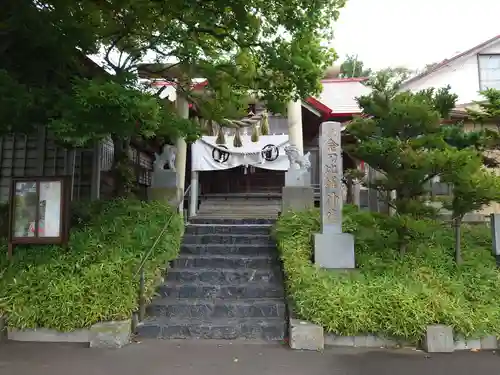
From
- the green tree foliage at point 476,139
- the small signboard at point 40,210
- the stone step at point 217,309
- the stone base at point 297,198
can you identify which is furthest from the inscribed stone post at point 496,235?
the small signboard at point 40,210

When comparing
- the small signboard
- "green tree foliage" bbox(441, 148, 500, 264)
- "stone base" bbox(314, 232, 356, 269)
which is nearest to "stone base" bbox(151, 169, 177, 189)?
the small signboard

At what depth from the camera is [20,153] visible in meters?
10.5

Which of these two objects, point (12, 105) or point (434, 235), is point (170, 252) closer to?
point (12, 105)

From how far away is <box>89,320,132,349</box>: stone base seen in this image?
5.36 metres

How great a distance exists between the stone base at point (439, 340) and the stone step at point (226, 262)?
311 cm

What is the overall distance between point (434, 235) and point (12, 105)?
7615mm

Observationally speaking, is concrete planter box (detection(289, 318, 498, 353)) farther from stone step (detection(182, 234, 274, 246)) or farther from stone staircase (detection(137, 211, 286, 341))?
stone step (detection(182, 234, 274, 246))

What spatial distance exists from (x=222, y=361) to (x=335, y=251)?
8.91 ft

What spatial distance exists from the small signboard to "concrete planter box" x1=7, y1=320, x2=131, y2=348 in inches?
57.3

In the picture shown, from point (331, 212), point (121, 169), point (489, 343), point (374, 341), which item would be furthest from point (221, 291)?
point (121, 169)

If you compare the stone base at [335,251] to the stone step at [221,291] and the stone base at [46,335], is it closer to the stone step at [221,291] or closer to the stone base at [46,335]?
the stone step at [221,291]

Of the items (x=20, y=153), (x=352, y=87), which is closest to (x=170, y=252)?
(x=20, y=153)

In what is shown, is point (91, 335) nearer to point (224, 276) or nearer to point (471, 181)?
point (224, 276)

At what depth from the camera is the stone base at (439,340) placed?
206 inches
